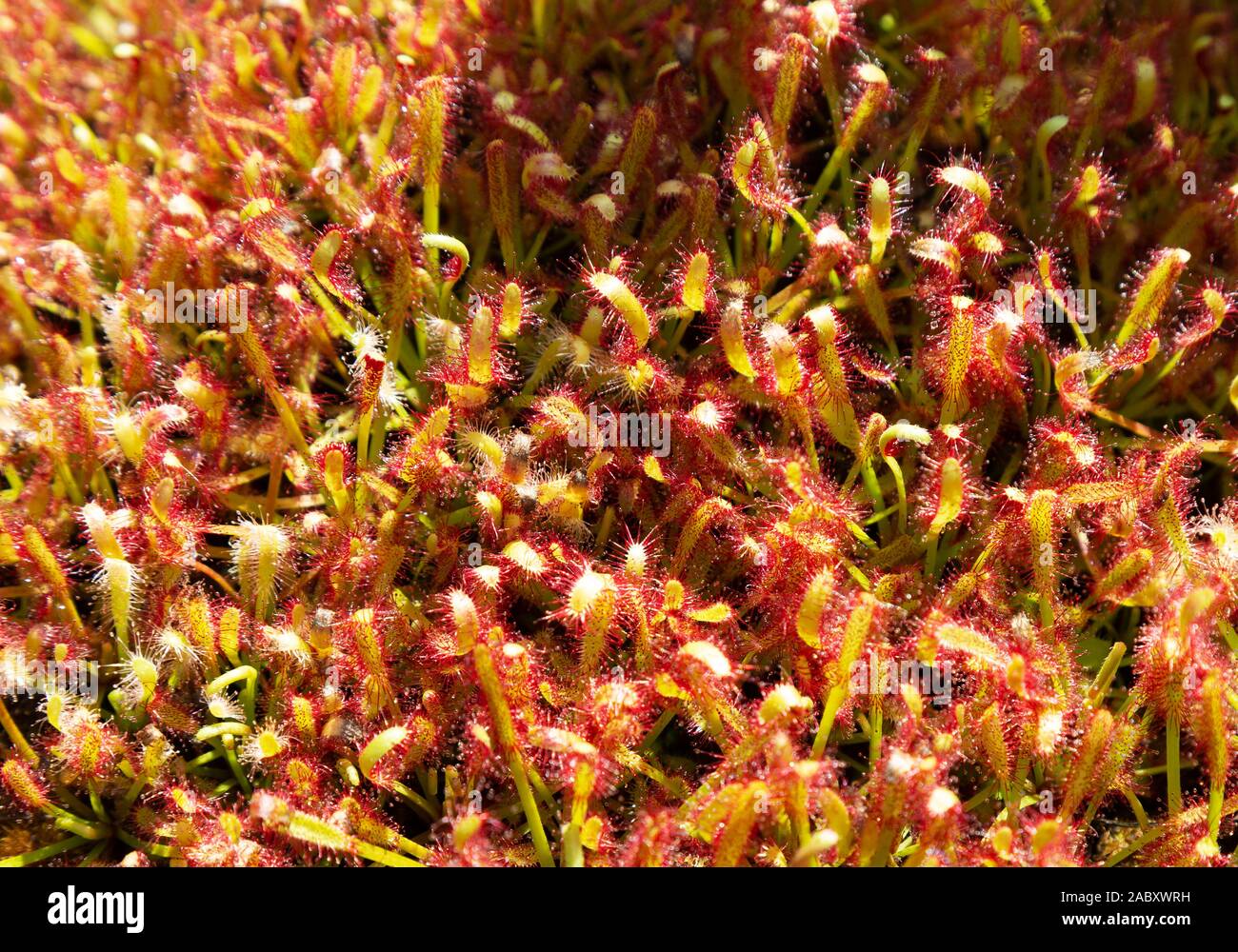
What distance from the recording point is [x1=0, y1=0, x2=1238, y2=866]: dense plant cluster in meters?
1.68

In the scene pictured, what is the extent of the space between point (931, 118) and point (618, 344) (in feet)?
3.26

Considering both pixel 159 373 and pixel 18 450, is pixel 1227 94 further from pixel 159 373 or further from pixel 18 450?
pixel 18 450

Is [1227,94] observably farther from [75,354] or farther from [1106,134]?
[75,354]

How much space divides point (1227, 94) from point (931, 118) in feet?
2.71

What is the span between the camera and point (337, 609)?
186 centimetres

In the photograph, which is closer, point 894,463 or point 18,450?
point 894,463

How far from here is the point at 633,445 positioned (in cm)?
192

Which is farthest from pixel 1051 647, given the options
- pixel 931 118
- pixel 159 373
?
pixel 159 373

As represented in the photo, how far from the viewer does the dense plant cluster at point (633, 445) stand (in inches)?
66.2
